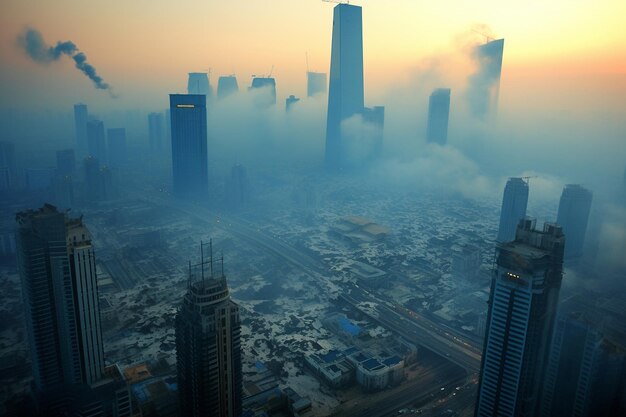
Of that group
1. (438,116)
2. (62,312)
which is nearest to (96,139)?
(438,116)

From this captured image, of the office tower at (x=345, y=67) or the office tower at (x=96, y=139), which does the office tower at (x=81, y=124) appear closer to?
the office tower at (x=96, y=139)

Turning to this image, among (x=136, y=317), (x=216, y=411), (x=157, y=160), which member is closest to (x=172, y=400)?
(x=216, y=411)

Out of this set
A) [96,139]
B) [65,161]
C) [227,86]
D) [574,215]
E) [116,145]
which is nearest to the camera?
[574,215]

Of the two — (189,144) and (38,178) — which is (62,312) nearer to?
(189,144)

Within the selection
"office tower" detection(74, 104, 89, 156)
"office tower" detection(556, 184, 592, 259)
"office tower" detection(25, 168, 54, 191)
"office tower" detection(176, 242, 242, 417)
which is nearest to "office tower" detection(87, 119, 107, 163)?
"office tower" detection(74, 104, 89, 156)

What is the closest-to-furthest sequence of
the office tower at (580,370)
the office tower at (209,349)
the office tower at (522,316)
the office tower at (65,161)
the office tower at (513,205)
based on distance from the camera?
1. the office tower at (522,316)
2. the office tower at (209,349)
3. the office tower at (580,370)
4. the office tower at (513,205)
5. the office tower at (65,161)

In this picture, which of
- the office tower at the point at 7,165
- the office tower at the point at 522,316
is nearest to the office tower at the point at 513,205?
the office tower at the point at 522,316

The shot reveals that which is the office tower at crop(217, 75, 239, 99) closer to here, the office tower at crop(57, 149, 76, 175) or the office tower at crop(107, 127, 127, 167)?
the office tower at crop(107, 127, 127, 167)
